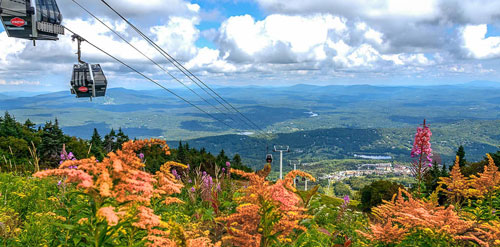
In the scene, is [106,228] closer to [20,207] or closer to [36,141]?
[20,207]

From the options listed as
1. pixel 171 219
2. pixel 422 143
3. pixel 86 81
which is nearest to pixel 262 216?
pixel 171 219

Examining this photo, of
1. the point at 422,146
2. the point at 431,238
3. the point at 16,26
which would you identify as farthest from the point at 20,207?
the point at 16,26

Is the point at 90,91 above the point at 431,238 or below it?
above

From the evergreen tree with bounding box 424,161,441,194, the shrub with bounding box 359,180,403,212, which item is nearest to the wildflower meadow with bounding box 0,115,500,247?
the evergreen tree with bounding box 424,161,441,194

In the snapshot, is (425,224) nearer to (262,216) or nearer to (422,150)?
(262,216)

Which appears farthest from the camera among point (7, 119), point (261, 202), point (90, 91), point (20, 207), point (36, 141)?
point (7, 119)

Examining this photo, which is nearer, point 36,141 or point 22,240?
point 22,240

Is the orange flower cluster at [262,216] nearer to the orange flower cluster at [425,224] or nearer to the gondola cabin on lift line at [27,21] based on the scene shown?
the orange flower cluster at [425,224]

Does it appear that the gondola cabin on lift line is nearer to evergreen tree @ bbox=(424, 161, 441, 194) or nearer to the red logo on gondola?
the red logo on gondola
